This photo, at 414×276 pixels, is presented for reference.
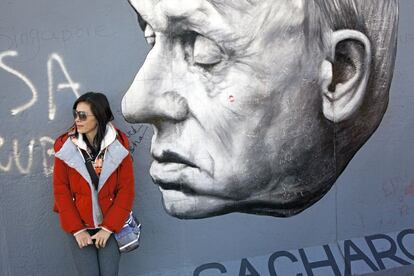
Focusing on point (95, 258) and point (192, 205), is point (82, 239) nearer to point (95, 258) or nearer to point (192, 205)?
point (95, 258)

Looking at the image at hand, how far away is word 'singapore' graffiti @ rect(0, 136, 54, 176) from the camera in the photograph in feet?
12.4

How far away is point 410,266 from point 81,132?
2.89 metres

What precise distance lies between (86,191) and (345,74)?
200cm

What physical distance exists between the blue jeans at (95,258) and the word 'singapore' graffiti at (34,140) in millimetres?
558

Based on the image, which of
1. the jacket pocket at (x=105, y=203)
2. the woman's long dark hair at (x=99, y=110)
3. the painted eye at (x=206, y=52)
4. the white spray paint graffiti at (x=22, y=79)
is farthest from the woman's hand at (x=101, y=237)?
the painted eye at (x=206, y=52)

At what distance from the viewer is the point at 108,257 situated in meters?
3.69

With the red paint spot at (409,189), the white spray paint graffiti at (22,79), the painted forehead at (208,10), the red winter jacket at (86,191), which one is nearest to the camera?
the red winter jacket at (86,191)

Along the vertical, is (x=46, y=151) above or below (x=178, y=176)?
above

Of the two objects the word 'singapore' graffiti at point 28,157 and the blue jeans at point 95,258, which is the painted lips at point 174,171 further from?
the word 'singapore' graffiti at point 28,157

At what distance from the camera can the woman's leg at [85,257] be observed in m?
3.65

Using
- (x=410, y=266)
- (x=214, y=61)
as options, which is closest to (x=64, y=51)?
(x=214, y=61)

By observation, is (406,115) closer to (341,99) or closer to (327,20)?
(341,99)

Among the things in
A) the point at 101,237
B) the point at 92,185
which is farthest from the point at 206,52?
the point at 101,237

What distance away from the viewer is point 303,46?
13.2 feet
